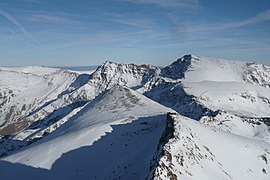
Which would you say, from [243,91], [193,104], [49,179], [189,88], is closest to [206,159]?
[49,179]

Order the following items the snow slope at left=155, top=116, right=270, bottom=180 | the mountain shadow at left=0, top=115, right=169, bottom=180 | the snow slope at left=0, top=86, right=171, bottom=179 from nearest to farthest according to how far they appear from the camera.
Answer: the snow slope at left=155, top=116, right=270, bottom=180
the mountain shadow at left=0, top=115, right=169, bottom=180
the snow slope at left=0, top=86, right=171, bottom=179

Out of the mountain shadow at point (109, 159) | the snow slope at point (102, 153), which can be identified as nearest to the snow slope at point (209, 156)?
the mountain shadow at point (109, 159)

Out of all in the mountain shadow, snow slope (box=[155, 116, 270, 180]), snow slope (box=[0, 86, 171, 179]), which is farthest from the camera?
snow slope (box=[0, 86, 171, 179])

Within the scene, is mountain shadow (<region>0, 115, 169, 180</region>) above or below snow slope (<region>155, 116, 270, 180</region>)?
below

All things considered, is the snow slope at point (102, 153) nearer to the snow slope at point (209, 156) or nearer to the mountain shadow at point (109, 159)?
the mountain shadow at point (109, 159)

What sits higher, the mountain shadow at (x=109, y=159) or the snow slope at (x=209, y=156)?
the snow slope at (x=209, y=156)

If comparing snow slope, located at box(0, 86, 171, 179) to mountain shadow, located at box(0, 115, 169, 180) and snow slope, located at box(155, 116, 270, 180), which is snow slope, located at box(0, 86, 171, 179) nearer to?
mountain shadow, located at box(0, 115, 169, 180)

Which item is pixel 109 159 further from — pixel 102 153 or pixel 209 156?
pixel 209 156

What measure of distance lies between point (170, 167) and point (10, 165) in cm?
3427

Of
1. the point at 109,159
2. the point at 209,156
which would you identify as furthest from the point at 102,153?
the point at 209,156

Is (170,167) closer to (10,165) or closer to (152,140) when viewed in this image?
(152,140)

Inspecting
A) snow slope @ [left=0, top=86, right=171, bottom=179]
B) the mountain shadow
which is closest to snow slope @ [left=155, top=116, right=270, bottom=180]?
the mountain shadow

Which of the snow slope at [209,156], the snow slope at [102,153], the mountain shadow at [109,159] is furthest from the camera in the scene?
the snow slope at [102,153]

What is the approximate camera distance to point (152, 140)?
46.9 m
